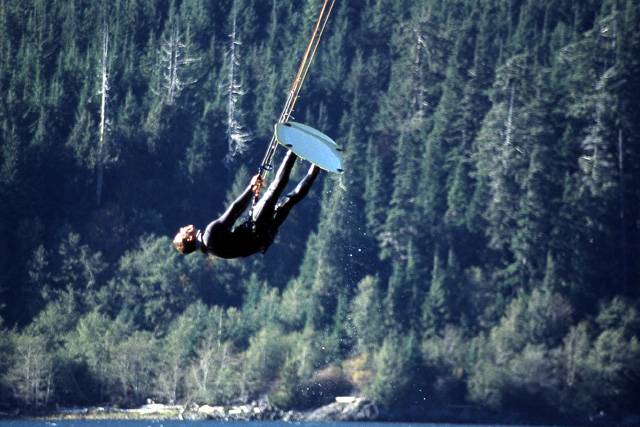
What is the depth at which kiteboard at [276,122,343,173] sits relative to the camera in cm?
1257

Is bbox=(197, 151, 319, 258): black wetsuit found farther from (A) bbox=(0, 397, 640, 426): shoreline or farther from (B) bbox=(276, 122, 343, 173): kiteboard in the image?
(A) bbox=(0, 397, 640, 426): shoreline

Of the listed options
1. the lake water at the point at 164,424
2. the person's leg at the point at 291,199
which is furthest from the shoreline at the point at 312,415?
the person's leg at the point at 291,199

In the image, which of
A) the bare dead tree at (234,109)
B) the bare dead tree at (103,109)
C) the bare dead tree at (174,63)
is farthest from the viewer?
the bare dead tree at (174,63)

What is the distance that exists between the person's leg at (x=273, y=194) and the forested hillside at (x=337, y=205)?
2076 inches

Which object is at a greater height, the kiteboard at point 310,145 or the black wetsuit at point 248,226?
the kiteboard at point 310,145

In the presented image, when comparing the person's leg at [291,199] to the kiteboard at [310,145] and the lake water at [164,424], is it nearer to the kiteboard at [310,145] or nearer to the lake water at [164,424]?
the kiteboard at [310,145]

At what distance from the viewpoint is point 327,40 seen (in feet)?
294

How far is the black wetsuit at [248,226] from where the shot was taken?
13.0m

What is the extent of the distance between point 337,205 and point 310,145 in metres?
62.3

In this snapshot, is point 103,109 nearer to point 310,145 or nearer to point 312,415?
point 312,415

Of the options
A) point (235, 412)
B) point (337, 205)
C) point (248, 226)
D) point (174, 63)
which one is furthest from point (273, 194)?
point (174, 63)

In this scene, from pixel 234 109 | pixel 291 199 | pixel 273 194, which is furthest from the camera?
pixel 234 109

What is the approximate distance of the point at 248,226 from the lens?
43.7ft

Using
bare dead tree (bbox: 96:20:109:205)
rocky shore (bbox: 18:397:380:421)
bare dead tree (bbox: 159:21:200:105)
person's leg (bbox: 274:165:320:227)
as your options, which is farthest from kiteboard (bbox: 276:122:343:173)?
bare dead tree (bbox: 159:21:200:105)
